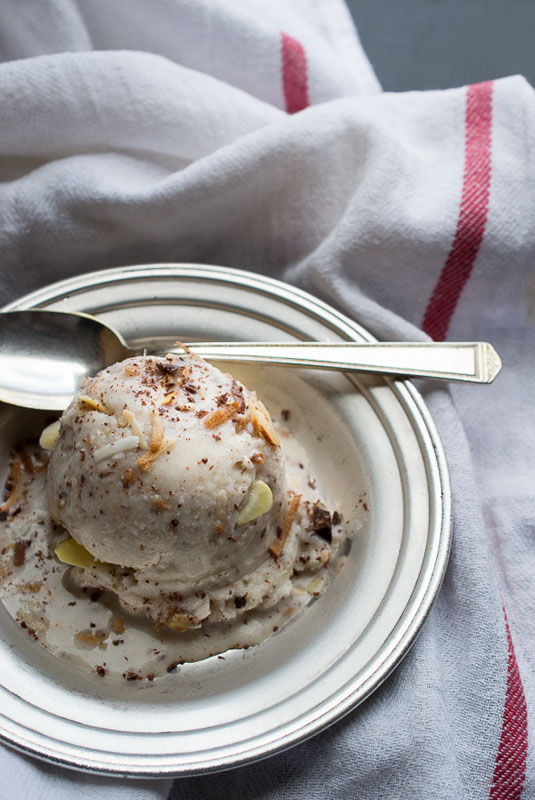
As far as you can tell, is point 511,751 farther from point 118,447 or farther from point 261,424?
point 118,447

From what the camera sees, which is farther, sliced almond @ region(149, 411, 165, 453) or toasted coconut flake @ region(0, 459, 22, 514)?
toasted coconut flake @ region(0, 459, 22, 514)

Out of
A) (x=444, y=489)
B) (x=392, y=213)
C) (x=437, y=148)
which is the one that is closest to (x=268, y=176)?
(x=392, y=213)

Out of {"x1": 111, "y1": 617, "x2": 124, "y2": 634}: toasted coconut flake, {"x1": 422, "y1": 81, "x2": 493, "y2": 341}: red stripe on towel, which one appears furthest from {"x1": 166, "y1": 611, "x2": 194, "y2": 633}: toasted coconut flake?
{"x1": 422, "y1": 81, "x2": 493, "y2": 341}: red stripe on towel

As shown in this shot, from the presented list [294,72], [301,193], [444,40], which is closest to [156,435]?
[301,193]

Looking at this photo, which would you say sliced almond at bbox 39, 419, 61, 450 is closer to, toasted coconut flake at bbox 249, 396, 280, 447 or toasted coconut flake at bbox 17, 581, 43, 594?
toasted coconut flake at bbox 17, 581, 43, 594

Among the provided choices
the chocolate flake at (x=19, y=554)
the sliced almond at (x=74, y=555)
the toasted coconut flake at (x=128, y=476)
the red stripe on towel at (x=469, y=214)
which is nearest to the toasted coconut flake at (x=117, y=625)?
the sliced almond at (x=74, y=555)

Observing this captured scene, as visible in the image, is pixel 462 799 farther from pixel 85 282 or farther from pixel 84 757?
pixel 85 282
